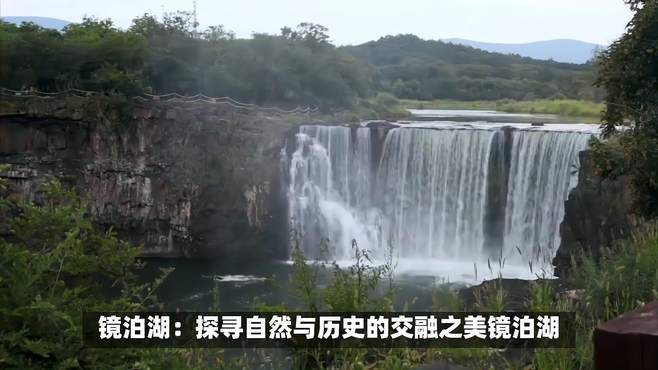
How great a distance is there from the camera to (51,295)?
407cm

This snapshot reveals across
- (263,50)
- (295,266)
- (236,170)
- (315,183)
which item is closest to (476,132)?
(315,183)

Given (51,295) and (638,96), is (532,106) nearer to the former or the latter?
(638,96)

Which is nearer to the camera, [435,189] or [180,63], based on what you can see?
[435,189]

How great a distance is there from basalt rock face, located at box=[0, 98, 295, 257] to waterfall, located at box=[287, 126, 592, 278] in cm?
143

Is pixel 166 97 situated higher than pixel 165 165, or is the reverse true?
pixel 166 97

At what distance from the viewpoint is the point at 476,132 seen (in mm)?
21828

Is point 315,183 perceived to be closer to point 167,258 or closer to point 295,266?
point 167,258

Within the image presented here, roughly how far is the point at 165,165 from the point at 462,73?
35.3m

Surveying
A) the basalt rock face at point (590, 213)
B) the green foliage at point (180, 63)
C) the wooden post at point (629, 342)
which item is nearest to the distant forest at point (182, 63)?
the green foliage at point (180, 63)

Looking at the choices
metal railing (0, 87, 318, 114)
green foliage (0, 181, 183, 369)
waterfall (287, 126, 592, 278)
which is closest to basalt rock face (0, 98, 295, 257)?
metal railing (0, 87, 318, 114)

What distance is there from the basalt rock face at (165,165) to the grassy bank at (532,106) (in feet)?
44.6

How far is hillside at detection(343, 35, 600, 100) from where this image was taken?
1957 inches

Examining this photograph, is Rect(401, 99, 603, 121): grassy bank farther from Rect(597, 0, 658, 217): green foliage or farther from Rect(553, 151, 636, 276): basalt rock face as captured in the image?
Rect(597, 0, 658, 217): green foliage

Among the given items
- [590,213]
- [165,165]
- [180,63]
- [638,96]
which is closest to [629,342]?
[638,96]
